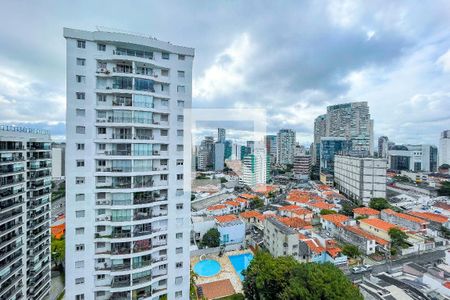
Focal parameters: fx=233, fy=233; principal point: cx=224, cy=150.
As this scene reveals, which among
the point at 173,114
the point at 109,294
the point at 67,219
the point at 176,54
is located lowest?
the point at 109,294

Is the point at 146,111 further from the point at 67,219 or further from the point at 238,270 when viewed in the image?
the point at 238,270

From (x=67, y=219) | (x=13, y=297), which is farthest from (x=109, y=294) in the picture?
(x=13, y=297)

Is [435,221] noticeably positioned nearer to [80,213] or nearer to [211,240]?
[211,240]

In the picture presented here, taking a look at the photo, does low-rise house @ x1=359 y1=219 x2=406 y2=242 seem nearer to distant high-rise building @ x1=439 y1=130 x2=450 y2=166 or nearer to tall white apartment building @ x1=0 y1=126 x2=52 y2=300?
tall white apartment building @ x1=0 y1=126 x2=52 y2=300

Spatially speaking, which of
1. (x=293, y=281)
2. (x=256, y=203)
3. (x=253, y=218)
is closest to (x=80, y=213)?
(x=293, y=281)

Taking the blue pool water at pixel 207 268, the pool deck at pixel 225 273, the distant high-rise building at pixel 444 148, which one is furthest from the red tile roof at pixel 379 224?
the distant high-rise building at pixel 444 148

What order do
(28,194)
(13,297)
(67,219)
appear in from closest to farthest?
1. (67,219)
2. (13,297)
3. (28,194)

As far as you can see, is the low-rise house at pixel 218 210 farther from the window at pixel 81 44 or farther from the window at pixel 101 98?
the window at pixel 81 44
